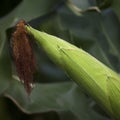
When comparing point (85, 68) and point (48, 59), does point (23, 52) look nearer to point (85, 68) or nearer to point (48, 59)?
point (85, 68)

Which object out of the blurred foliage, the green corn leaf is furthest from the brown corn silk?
the blurred foliage

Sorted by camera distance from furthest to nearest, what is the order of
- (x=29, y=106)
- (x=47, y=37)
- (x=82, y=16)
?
1. (x=82, y=16)
2. (x=29, y=106)
3. (x=47, y=37)

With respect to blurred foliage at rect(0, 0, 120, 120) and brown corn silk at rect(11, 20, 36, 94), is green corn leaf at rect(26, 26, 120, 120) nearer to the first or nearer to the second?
brown corn silk at rect(11, 20, 36, 94)

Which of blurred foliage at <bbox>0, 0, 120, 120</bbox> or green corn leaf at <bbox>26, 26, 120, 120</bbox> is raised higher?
green corn leaf at <bbox>26, 26, 120, 120</bbox>

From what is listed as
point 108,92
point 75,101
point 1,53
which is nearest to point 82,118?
point 75,101

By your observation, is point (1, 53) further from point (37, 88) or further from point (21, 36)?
point (21, 36)

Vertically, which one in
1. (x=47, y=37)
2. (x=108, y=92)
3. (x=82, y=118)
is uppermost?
(x=47, y=37)
